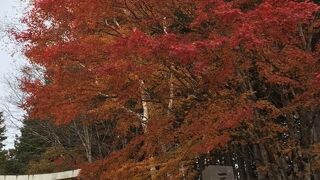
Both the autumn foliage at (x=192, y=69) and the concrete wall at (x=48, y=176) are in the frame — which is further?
the concrete wall at (x=48, y=176)

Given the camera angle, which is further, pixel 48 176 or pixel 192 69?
pixel 48 176

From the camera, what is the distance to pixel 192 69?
1003 cm

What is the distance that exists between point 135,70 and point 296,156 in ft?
16.2

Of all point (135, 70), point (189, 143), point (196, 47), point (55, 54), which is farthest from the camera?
point (189, 143)

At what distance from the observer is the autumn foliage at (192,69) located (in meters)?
9.25

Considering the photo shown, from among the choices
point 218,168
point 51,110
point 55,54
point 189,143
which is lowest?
point 218,168

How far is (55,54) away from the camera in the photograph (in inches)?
431

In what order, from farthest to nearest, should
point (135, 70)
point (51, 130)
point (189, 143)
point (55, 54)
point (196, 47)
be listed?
point (51, 130) → point (189, 143) → point (55, 54) → point (135, 70) → point (196, 47)

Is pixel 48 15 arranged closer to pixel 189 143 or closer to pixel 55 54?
pixel 55 54

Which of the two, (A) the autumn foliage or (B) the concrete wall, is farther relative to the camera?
(B) the concrete wall

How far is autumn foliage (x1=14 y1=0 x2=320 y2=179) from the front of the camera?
364 inches

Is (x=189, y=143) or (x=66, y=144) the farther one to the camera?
(x=66, y=144)

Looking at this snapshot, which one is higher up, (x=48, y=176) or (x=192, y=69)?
(x=192, y=69)

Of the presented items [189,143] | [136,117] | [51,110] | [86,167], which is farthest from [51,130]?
[189,143]
